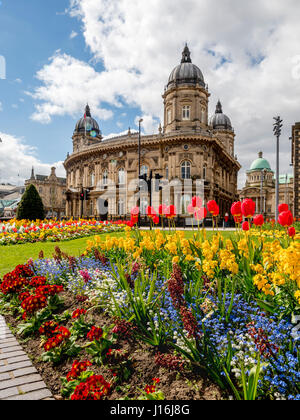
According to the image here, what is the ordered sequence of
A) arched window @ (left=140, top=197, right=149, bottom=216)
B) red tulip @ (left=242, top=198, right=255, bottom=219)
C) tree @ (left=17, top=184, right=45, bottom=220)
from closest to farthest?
red tulip @ (left=242, top=198, right=255, bottom=219), tree @ (left=17, top=184, right=45, bottom=220), arched window @ (left=140, top=197, right=149, bottom=216)

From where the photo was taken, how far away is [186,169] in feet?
131

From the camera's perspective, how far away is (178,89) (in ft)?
135

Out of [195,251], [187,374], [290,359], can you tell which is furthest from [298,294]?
[195,251]

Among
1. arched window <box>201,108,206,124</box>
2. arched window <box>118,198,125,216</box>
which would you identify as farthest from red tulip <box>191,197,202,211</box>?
arched window <box>201,108,206,124</box>

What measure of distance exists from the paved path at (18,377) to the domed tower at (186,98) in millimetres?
40137

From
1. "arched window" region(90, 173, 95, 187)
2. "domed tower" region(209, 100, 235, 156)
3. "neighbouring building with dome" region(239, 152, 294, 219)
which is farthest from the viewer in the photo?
"neighbouring building with dome" region(239, 152, 294, 219)

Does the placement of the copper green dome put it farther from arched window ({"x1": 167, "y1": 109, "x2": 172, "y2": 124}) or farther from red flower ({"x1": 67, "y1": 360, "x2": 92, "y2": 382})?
red flower ({"x1": 67, "y1": 360, "x2": 92, "y2": 382})

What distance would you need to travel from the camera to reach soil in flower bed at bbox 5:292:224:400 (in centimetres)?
253

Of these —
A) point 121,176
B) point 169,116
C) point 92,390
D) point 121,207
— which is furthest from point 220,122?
point 92,390

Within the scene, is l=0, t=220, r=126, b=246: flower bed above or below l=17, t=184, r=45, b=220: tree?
below

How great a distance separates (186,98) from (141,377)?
43.2 metres

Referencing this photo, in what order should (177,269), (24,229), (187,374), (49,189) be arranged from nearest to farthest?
1. (187,374)
2. (177,269)
3. (24,229)
4. (49,189)
